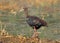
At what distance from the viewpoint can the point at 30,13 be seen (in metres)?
6.12

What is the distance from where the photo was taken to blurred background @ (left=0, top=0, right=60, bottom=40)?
19.0 feet

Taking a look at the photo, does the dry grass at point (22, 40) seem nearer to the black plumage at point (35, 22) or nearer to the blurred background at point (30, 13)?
the blurred background at point (30, 13)

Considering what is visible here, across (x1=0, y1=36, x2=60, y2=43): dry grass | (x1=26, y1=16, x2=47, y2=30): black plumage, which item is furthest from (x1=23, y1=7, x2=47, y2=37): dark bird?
(x1=0, y1=36, x2=60, y2=43): dry grass

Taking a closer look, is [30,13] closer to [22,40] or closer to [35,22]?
[35,22]

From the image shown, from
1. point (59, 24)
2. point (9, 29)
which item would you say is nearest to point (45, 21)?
point (59, 24)

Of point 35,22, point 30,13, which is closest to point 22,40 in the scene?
point 35,22

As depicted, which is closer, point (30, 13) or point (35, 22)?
point (35, 22)

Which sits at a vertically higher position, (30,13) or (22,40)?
(30,13)

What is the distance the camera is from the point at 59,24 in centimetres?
595

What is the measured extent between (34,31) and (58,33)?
48 cm

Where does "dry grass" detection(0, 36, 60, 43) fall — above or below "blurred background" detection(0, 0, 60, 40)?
below

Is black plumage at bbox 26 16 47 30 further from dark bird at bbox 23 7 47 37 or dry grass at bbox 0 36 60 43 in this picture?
dry grass at bbox 0 36 60 43

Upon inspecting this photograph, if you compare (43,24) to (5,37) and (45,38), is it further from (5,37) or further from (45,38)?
(5,37)

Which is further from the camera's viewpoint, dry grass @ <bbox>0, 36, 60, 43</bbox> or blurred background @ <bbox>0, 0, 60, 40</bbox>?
blurred background @ <bbox>0, 0, 60, 40</bbox>
